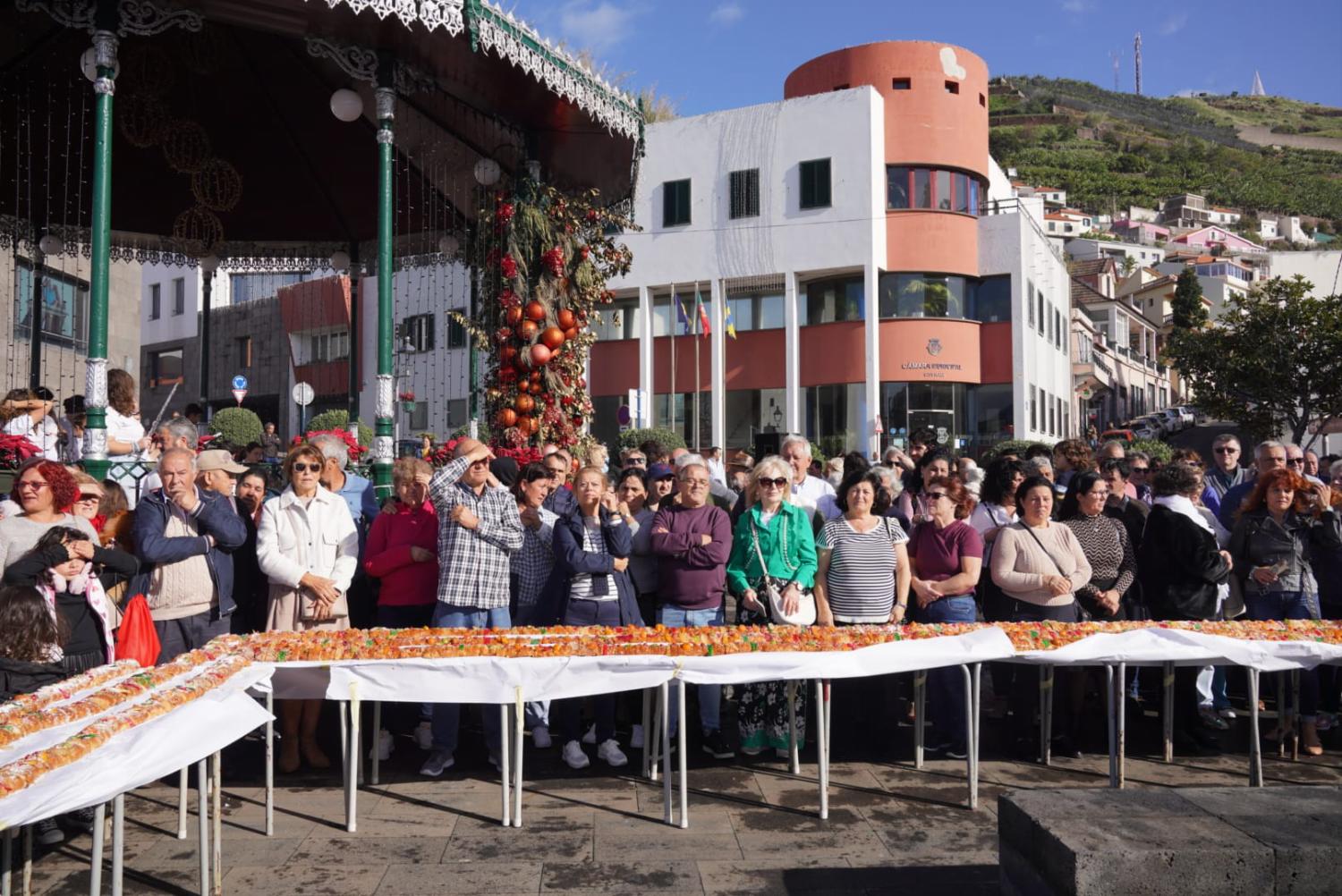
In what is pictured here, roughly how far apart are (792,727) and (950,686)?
115 centimetres

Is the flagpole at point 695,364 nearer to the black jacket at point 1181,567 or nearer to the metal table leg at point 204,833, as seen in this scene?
the black jacket at point 1181,567

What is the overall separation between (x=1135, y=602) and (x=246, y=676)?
5.92 meters

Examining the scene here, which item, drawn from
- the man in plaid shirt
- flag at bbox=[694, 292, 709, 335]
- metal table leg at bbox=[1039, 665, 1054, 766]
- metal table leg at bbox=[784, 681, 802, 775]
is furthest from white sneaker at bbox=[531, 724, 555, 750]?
flag at bbox=[694, 292, 709, 335]

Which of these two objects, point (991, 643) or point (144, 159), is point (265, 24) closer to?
point (144, 159)

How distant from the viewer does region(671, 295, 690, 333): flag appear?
3119 centimetres

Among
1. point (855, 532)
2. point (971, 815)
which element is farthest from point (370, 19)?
point (971, 815)

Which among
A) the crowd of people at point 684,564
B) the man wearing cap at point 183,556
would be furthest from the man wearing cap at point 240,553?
the man wearing cap at point 183,556

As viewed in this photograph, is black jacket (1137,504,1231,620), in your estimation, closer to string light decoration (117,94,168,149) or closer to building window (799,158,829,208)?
string light decoration (117,94,168,149)

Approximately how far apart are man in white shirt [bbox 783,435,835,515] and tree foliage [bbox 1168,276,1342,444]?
30.9 meters

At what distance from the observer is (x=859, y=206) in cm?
2858

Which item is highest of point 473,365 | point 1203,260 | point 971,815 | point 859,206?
point 1203,260

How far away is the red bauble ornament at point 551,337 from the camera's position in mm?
9352

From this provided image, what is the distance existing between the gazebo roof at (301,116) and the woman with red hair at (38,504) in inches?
155

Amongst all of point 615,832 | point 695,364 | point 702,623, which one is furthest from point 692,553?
point 695,364
